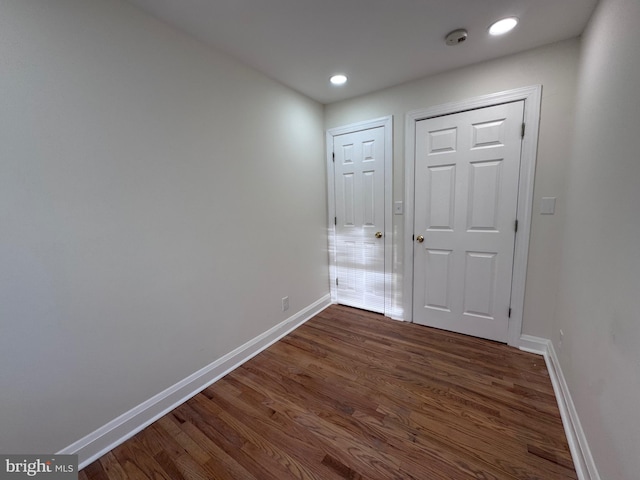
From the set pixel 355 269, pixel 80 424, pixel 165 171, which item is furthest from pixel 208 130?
pixel 355 269

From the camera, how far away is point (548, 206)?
6.47 feet

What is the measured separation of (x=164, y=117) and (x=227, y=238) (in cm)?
88

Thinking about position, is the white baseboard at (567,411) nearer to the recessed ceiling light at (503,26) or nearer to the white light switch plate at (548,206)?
the white light switch plate at (548,206)

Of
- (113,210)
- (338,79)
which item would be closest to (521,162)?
(338,79)

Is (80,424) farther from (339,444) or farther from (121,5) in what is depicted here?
(121,5)

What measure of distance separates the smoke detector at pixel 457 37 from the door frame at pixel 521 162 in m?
0.52

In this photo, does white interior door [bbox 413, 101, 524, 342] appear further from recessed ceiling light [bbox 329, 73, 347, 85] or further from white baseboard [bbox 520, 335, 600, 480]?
recessed ceiling light [bbox 329, 73, 347, 85]

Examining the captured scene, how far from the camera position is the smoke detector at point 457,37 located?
66.0 inches

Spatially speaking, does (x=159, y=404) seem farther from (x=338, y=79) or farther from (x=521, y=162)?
(x=521, y=162)

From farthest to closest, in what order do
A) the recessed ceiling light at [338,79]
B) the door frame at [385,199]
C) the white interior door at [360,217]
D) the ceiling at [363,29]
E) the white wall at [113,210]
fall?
the white interior door at [360,217]
the door frame at [385,199]
the recessed ceiling light at [338,79]
the ceiling at [363,29]
the white wall at [113,210]

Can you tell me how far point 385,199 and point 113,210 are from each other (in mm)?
2218

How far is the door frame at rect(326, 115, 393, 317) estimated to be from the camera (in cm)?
256

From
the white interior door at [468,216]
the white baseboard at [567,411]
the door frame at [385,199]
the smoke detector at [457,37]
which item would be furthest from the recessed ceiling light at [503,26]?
the white baseboard at [567,411]

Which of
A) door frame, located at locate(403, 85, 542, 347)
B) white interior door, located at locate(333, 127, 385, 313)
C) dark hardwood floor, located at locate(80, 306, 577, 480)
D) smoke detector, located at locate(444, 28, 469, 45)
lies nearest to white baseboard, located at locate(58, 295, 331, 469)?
dark hardwood floor, located at locate(80, 306, 577, 480)
